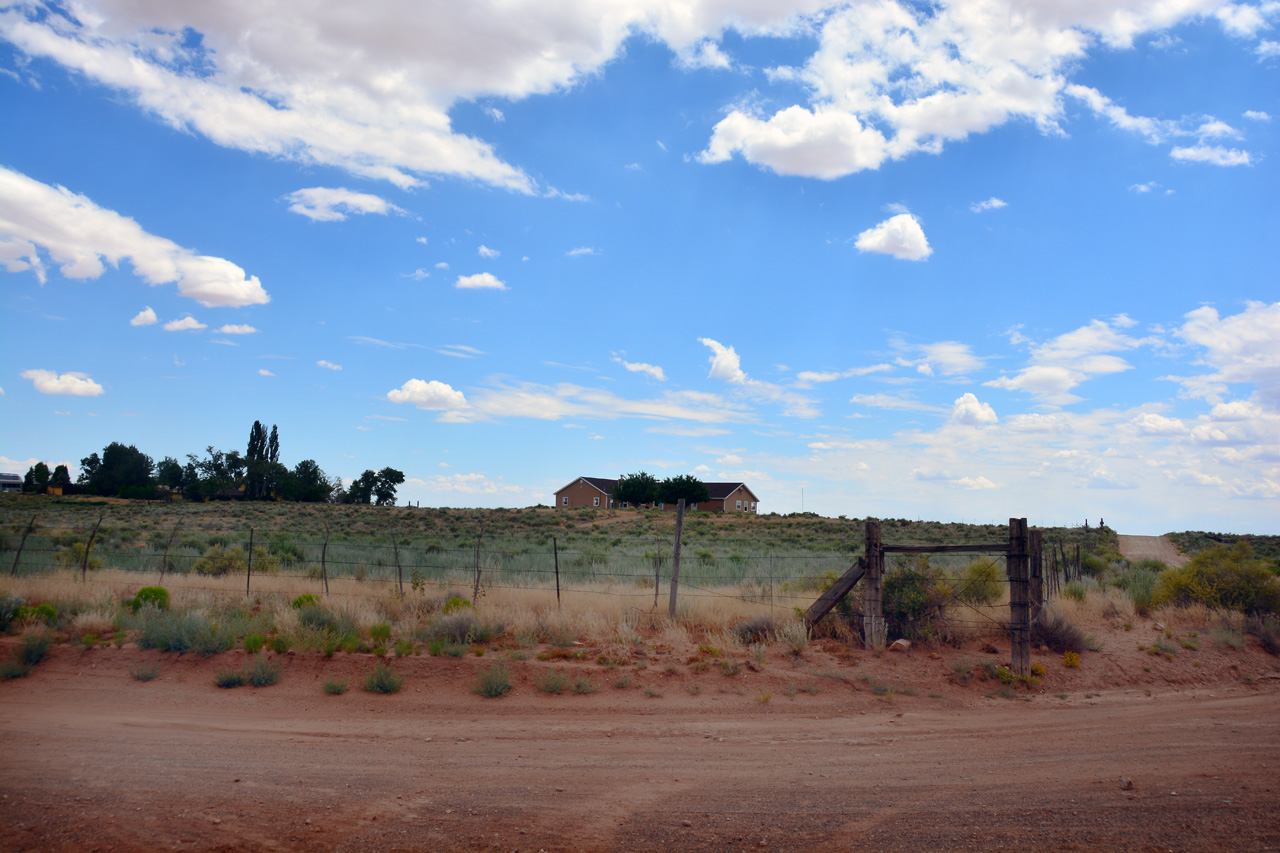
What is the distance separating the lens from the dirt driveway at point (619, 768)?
20.0ft

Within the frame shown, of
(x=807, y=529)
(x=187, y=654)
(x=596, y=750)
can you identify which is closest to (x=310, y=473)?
(x=807, y=529)

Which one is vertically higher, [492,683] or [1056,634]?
[1056,634]

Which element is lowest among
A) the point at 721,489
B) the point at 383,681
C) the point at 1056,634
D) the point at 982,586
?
the point at 383,681

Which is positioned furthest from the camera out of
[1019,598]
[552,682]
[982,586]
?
[982,586]

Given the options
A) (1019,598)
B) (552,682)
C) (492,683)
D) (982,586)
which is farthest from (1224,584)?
(492,683)

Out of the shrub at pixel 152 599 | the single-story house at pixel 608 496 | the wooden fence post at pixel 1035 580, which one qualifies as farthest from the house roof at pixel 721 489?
the shrub at pixel 152 599

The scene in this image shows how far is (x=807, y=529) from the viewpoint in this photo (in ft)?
158

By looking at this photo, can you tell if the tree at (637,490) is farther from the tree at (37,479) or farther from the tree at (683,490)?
the tree at (37,479)

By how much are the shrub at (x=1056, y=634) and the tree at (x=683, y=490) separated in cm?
6454

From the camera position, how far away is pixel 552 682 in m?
10.8

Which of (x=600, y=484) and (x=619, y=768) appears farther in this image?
(x=600, y=484)

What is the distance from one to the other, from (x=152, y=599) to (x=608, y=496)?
2625 inches

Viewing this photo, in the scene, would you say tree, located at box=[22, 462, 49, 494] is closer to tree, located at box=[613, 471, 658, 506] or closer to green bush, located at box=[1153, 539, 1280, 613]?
tree, located at box=[613, 471, 658, 506]

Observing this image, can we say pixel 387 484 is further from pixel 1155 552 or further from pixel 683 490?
pixel 1155 552
